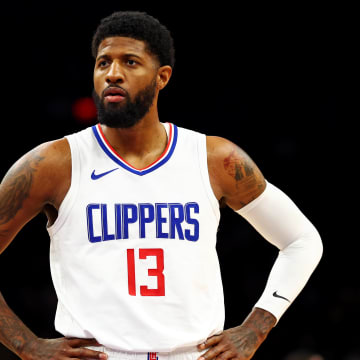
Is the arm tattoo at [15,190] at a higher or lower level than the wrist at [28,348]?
higher

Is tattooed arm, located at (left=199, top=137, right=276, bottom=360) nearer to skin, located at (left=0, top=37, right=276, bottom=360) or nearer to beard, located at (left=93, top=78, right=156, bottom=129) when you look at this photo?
skin, located at (left=0, top=37, right=276, bottom=360)

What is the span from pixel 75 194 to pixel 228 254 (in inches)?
137

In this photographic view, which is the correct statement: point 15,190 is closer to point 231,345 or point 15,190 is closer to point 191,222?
point 191,222

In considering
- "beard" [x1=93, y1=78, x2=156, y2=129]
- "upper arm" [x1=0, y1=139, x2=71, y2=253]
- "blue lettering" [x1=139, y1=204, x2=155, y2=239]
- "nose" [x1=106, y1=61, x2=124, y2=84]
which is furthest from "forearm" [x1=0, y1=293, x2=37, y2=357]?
"nose" [x1=106, y1=61, x2=124, y2=84]

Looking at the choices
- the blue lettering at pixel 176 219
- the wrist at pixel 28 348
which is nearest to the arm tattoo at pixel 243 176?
the blue lettering at pixel 176 219

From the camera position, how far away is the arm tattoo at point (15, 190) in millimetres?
2406

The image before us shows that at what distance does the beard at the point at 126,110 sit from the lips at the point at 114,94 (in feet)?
0.05

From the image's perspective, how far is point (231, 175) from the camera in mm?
2613

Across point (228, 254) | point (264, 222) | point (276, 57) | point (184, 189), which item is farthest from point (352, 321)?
point (184, 189)

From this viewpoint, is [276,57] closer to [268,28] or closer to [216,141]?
[268,28]

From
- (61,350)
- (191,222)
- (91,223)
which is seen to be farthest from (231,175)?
(61,350)

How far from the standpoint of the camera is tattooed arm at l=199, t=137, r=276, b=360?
8.35 ft

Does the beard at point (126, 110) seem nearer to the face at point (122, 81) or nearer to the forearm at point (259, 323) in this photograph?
the face at point (122, 81)

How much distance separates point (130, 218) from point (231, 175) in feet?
1.47
